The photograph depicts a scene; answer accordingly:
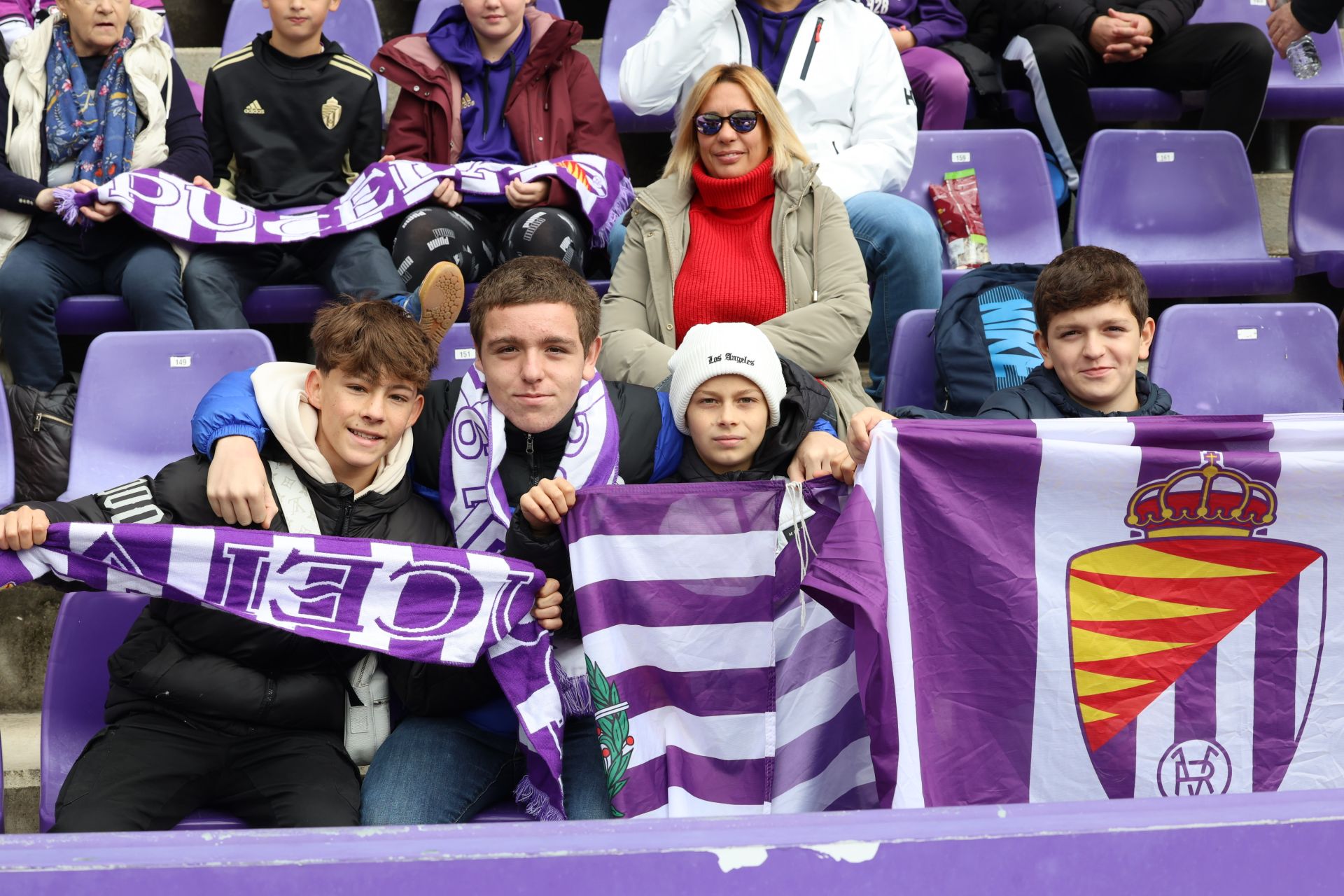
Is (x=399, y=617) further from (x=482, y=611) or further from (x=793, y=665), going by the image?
(x=793, y=665)

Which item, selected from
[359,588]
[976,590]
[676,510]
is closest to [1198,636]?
[976,590]

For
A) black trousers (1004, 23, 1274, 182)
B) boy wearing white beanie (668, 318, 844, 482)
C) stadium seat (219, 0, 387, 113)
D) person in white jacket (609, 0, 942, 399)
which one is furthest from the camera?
stadium seat (219, 0, 387, 113)

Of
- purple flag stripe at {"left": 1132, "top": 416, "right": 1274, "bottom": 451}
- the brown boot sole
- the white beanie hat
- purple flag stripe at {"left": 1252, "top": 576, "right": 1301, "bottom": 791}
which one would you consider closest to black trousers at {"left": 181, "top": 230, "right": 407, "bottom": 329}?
the brown boot sole

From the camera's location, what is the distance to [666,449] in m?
2.92

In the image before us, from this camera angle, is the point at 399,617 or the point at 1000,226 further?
the point at 1000,226

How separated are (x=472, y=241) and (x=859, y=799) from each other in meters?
2.33

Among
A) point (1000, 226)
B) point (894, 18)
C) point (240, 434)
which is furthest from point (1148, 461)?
point (894, 18)

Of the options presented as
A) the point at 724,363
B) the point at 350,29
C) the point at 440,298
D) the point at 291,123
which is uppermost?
the point at 350,29

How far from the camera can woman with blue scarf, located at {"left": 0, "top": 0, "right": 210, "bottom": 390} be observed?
156 inches

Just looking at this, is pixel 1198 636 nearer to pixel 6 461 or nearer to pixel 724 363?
pixel 724 363

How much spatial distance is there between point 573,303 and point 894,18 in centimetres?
318

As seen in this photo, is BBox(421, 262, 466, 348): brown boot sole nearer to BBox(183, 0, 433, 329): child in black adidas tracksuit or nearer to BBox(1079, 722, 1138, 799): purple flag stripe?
BBox(183, 0, 433, 329): child in black adidas tracksuit

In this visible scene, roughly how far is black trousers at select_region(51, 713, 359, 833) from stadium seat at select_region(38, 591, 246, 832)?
197 millimetres

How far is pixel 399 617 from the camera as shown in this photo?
2.49 metres
